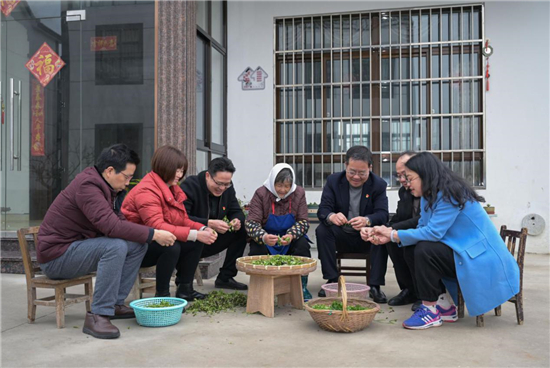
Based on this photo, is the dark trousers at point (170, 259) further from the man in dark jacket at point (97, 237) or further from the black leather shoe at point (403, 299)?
the black leather shoe at point (403, 299)

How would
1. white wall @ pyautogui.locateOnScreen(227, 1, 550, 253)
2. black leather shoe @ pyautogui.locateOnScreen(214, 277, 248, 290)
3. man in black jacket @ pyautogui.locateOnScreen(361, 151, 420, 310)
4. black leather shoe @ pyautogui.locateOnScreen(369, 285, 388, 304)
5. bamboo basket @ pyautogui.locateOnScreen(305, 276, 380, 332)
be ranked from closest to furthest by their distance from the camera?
1. bamboo basket @ pyautogui.locateOnScreen(305, 276, 380, 332)
2. man in black jacket @ pyautogui.locateOnScreen(361, 151, 420, 310)
3. black leather shoe @ pyautogui.locateOnScreen(369, 285, 388, 304)
4. black leather shoe @ pyautogui.locateOnScreen(214, 277, 248, 290)
5. white wall @ pyautogui.locateOnScreen(227, 1, 550, 253)

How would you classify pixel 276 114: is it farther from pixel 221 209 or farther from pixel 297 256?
pixel 297 256

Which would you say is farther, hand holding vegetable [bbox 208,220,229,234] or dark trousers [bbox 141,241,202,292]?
hand holding vegetable [bbox 208,220,229,234]

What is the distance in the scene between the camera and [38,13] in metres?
6.31

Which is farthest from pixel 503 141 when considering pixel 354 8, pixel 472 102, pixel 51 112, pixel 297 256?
pixel 51 112

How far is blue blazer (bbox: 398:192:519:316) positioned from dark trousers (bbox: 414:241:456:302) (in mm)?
45

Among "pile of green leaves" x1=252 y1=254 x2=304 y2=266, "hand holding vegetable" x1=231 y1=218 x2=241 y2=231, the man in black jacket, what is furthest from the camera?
"hand holding vegetable" x1=231 y1=218 x2=241 y2=231

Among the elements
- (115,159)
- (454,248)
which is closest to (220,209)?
(115,159)

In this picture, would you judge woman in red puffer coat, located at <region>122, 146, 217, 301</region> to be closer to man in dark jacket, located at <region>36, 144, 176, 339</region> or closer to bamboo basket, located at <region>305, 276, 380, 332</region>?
man in dark jacket, located at <region>36, 144, 176, 339</region>

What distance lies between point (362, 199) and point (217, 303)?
4.92ft

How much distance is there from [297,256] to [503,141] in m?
4.20

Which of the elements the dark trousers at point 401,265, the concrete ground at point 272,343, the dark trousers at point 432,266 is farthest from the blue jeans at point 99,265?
the dark trousers at point 401,265

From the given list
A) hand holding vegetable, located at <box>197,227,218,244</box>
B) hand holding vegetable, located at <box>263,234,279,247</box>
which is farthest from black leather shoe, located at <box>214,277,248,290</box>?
hand holding vegetable, located at <box>197,227,218,244</box>

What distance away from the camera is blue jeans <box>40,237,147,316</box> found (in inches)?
122
